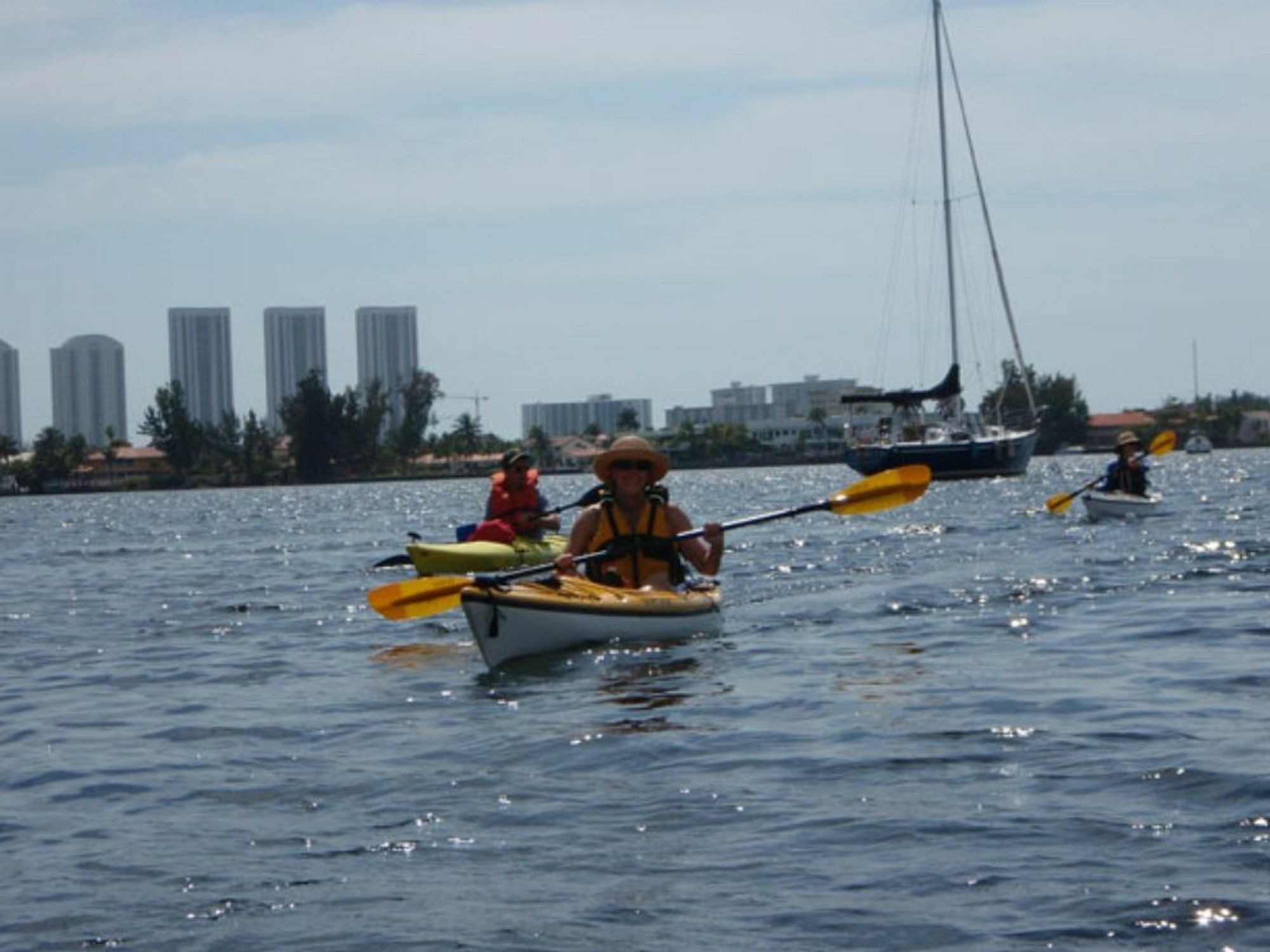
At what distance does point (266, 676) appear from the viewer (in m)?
13.8

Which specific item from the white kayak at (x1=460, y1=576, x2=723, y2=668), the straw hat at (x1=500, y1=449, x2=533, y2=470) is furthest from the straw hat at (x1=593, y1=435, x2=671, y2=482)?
the straw hat at (x1=500, y1=449, x2=533, y2=470)

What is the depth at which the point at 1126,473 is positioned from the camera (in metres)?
29.4

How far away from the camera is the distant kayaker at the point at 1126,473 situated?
29.3m

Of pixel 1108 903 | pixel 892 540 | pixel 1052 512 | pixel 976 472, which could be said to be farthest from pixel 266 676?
pixel 976 472

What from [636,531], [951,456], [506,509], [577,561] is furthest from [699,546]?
[951,456]

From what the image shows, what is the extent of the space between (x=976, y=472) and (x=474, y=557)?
40.6 metres

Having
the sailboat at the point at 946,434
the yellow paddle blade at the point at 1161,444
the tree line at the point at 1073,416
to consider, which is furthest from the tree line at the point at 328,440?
the yellow paddle blade at the point at 1161,444

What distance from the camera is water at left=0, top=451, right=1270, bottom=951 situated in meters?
6.68

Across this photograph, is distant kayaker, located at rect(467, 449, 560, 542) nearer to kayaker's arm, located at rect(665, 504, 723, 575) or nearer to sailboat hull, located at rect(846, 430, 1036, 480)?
kayaker's arm, located at rect(665, 504, 723, 575)

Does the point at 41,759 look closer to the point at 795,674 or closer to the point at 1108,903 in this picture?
the point at 795,674

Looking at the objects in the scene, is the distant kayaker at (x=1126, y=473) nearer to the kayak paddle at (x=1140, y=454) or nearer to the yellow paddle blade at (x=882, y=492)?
the kayak paddle at (x=1140, y=454)

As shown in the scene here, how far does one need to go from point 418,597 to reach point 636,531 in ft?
5.52

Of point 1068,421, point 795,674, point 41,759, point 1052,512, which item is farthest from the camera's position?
point 1068,421

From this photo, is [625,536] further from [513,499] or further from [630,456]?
[513,499]
